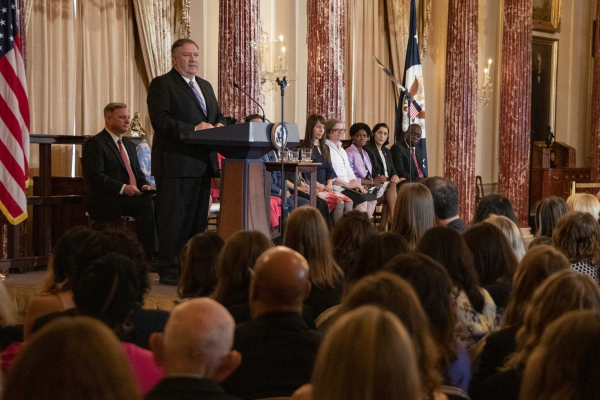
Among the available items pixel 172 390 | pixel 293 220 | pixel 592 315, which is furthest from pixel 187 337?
pixel 293 220

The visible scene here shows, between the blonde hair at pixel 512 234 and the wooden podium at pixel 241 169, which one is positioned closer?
the blonde hair at pixel 512 234

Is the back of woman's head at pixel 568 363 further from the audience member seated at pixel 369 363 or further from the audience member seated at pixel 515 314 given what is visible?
the audience member seated at pixel 515 314

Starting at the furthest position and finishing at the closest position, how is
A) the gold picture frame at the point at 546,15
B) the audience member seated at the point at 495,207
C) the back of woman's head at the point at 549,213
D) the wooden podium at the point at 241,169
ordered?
the gold picture frame at the point at 546,15
the back of woman's head at the point at 549,213
the audience member seated at the point at 495,207
the wooden podium at the point at 241,169

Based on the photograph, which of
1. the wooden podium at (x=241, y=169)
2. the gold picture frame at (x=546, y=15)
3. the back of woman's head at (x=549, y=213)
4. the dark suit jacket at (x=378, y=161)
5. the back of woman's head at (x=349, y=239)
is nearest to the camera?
the back of woman's head at (x=349, y=239)

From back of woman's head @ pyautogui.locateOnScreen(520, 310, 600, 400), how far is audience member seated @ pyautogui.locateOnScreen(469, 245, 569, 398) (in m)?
0.78

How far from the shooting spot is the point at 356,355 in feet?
3.54

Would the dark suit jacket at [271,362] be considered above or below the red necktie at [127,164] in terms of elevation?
below

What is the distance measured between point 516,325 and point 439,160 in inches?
412

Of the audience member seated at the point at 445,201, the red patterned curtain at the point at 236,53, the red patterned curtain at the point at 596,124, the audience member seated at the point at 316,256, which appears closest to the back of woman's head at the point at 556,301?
the audience member seated at the point at 316,256

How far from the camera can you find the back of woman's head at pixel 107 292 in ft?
6.09

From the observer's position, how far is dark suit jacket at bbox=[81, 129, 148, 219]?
5.39 metres

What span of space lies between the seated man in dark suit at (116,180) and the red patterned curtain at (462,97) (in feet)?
18.9

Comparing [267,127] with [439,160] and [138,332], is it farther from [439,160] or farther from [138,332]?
[439,160]

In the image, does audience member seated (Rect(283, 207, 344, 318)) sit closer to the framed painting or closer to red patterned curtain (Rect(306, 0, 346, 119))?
red patterned curtain (Rect(306, 0, 346, 119))
